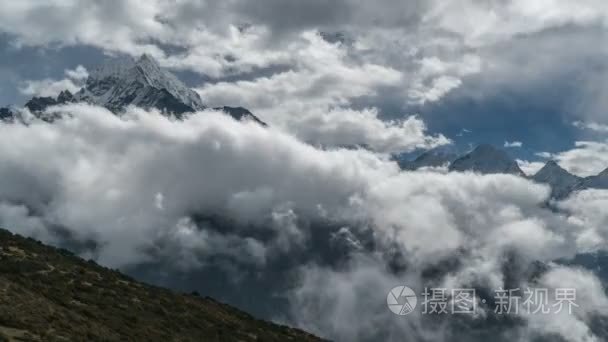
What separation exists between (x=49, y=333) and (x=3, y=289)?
8.35 metres

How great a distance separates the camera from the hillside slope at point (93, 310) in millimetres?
45562

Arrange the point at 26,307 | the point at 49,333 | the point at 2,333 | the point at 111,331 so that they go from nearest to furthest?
the point at 2,333, the point at 49,333, the point at 26,307, the point at 111,331

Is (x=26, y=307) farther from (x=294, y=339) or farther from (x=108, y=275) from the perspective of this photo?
(x=294, y=339)

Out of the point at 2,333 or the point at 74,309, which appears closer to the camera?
the point at 2,333

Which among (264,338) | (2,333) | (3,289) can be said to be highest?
(264,338)

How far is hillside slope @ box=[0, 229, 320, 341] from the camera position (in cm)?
4556

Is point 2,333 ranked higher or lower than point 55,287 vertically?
lower

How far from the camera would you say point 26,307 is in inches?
1849

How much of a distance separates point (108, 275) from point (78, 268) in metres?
4.75

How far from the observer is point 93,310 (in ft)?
187

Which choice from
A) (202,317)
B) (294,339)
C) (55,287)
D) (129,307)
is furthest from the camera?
(294,339)

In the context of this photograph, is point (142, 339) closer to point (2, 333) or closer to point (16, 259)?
point (2, 333)

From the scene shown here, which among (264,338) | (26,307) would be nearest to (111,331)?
(26,307)

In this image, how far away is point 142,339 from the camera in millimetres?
54312
